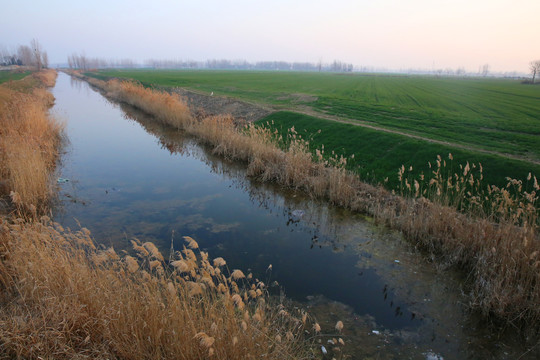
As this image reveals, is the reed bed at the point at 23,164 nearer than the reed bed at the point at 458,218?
No

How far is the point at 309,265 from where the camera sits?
7516mm

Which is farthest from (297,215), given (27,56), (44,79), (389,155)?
(27,56)

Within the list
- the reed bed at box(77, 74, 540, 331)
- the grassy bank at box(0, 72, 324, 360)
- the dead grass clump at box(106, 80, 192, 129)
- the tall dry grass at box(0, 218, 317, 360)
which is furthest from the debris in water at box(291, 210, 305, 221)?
the dead grass clump at box(106, 80, 192, 129)

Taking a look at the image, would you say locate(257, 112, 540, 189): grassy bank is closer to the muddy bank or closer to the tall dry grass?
the muddy bank

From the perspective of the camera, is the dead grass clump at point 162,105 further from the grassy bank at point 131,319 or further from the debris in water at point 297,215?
the grassy bank at point 131,319

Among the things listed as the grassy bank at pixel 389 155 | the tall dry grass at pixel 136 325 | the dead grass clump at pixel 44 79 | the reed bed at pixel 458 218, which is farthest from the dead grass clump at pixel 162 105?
the dead grass clump at pixel 44 79

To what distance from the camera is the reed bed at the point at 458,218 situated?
5781 millimetres

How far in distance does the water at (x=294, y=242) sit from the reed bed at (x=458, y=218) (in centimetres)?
46

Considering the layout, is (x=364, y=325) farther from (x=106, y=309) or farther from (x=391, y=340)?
(x=106, y=309)

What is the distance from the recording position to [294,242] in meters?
8.53

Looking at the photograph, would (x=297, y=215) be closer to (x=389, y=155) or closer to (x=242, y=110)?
(x=389, y=155)

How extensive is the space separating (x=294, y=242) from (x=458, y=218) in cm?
408

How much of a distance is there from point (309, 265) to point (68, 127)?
2224 centimetres

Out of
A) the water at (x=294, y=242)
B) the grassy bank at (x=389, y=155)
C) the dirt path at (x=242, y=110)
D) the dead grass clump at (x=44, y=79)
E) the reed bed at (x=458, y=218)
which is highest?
the dead grass clump at (x=44, y=79)
